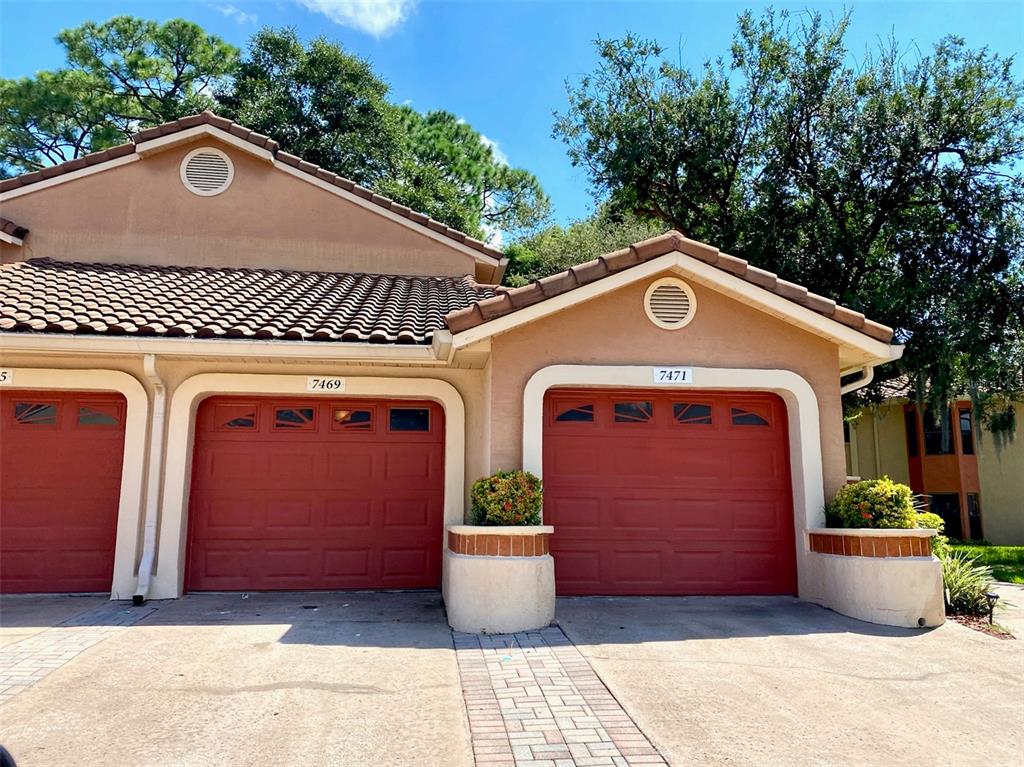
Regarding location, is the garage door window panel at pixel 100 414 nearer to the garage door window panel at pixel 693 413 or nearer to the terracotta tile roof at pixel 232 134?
the terracotta tile roof at pixel 232 134

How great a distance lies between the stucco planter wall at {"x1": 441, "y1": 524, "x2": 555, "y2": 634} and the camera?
665 centimetres

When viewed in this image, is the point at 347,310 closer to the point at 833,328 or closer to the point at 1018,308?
the point at 833,328

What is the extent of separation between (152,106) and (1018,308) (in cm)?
2962

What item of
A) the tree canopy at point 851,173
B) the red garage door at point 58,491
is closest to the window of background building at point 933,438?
the tree canopy at point 851,173

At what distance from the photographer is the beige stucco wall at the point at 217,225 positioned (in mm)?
11422

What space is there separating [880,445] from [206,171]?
922 inches

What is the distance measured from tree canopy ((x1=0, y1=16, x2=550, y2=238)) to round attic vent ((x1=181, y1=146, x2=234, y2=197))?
432 inches

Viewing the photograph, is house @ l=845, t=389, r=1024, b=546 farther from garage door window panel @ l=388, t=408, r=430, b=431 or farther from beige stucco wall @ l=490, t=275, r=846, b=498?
garage door window panel @ l=388, t=408, r=430, b=431

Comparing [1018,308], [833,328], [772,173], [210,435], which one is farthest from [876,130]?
[210,435]

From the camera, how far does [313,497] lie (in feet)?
28.4

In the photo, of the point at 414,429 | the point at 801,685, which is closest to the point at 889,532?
the point at 801,685

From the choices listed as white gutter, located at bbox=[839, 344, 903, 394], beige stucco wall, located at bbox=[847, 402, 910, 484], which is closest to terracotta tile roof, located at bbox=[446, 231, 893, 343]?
white gutter, located at bbox=[839, 344, 903, 394]

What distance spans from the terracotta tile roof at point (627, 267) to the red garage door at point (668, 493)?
1.32 metres

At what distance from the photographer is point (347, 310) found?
894 cm
